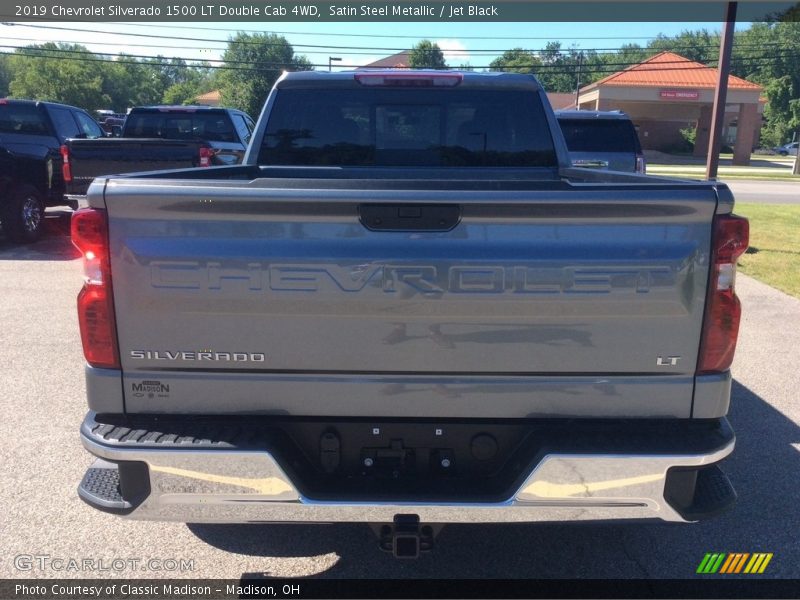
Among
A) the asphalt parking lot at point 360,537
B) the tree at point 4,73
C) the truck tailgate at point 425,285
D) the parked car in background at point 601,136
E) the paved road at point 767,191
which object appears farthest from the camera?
the tree at point 4,73

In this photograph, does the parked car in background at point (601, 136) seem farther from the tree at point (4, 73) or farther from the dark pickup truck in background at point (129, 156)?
the tree at point (4, 73)

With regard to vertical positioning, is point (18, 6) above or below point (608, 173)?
above

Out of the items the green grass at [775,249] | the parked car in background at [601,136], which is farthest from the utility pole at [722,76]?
the green grass at [775,249]

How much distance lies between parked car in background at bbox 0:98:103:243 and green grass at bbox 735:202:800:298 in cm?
1033

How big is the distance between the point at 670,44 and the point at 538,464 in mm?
105476

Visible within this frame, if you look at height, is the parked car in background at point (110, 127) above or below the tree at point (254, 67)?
below

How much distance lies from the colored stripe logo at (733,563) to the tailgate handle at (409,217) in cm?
206

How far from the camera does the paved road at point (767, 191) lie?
863 inches

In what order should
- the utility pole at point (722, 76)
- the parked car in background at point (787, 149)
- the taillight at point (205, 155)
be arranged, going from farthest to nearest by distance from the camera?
the parked car in background at point (787, 149) → the utility pole at point (722, 76) → the taillight at point (205, 155)

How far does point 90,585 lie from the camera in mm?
2893

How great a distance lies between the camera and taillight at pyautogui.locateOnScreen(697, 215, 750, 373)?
2.30 m

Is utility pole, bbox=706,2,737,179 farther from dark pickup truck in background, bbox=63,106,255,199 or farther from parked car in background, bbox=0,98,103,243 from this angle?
parked car in background, bbox=0,98,103,243

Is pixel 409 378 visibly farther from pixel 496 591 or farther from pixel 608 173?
pixel 608 173

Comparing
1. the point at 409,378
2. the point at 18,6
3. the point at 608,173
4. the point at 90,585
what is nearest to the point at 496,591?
the point at 409,378
